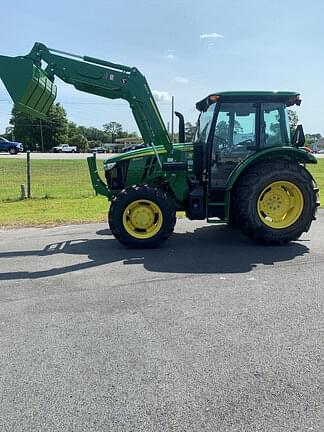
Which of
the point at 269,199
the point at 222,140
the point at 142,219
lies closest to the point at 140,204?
the point at 142,219

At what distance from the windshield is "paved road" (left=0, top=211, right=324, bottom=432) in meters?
2.45

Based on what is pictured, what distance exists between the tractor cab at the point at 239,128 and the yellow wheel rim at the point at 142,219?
125cm

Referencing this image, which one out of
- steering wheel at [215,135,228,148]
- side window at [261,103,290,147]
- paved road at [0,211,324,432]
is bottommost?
paved road at [0,211,324,432]

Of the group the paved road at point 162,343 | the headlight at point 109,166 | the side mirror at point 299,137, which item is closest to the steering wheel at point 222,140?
the side mirror at point 299,137

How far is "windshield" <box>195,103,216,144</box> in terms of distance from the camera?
24.1ft

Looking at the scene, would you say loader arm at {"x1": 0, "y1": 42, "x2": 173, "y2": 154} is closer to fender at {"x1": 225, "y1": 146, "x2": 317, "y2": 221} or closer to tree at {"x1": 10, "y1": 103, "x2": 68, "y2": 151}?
fender at {"x1": 225, "y1": 146, "x2": 317, "y2": 221}

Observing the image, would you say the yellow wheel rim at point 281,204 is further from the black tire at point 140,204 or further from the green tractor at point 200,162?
the black tire at point 140,204

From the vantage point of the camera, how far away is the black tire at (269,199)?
695 cm

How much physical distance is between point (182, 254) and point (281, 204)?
220 cm

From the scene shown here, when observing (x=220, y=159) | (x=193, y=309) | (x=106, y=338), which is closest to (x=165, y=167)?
(x=220, y=159)

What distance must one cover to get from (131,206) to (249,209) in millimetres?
2057

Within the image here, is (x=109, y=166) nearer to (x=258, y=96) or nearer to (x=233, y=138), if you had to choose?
(x=233, y=138)

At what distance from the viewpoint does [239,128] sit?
732 centimetres

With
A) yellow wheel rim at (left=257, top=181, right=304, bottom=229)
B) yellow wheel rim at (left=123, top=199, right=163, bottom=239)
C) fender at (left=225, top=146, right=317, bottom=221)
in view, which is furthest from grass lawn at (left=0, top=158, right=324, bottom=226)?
yellow wheel rim at (left=257, top=181, right=304, bottom=229)
